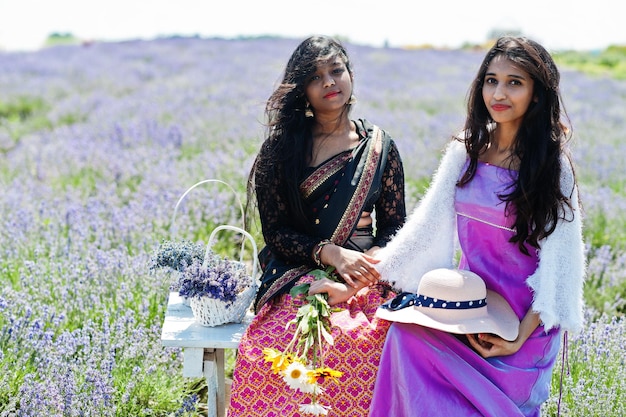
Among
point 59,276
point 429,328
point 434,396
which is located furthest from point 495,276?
point 59,276

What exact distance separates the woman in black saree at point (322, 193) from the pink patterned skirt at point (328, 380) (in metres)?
0.04

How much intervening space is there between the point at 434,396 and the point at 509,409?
0.24 m

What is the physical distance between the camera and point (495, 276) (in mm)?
2760

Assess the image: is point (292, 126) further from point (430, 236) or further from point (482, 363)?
point (482, 363)

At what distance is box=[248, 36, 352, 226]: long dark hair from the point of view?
3.12 metres

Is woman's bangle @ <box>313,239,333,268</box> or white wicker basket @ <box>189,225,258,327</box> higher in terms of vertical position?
woman's bangle @ <box>313,239,333,268</box>

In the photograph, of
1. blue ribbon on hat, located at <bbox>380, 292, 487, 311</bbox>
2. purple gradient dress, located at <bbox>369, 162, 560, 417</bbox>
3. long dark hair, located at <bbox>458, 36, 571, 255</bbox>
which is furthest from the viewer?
long dark hair, located at <bbox>458, 36, 571, 255</bbox>

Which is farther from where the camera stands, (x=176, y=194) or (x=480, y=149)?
(x=176, y=194)

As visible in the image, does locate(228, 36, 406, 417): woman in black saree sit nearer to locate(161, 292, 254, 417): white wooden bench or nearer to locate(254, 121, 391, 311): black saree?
locate(254, 121, 391, 311): black saree

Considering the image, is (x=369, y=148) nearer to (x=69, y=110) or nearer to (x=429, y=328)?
(x=429, y=328)

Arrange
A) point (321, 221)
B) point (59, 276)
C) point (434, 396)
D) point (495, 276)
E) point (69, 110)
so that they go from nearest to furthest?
point (434, 396) → point (495, 276) → point (321, 221) → point (59, 276) → point (69, 110)

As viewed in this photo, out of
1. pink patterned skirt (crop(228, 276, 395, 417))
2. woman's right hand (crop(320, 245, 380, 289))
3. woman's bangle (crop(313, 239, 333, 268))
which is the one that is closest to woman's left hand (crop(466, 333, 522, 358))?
pink patterned skirt (crop(228, 276, 395, 417))

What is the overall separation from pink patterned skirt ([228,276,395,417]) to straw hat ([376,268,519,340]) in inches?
4.8

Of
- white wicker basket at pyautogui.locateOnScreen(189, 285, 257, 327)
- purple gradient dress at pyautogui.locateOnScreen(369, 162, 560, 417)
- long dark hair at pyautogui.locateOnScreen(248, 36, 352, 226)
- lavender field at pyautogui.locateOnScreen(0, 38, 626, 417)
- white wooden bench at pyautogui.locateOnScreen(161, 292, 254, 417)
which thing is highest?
long dark hair at pyautogui.locateOnScreen(248, 36, 352, 226)
